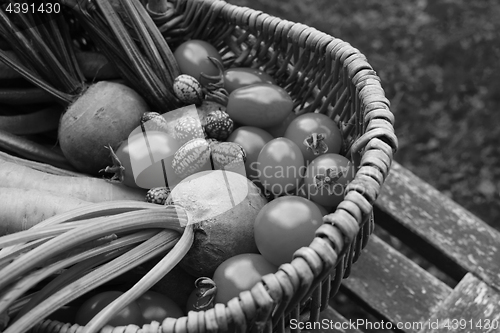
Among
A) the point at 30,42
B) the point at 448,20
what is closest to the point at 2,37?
the point at 30,42

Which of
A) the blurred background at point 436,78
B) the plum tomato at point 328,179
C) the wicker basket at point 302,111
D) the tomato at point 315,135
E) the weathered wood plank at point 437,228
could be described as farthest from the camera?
the blurred background at point 436,78

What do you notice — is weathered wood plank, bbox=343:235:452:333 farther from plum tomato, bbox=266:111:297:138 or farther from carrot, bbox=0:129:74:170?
carrot, bbox=0:129:74:170

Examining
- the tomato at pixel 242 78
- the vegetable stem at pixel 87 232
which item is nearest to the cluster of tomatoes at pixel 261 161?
the tomato at pixel 242 78

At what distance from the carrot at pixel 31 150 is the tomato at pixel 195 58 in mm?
410

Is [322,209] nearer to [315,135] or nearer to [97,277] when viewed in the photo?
[315,135]

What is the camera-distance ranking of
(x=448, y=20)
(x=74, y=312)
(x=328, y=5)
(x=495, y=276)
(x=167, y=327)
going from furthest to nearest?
(x=328, y=5) → (x=448, y=20) → (x=495, y=276) → (x=74, y=312) → (x=167, y=327)

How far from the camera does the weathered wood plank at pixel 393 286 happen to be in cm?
114

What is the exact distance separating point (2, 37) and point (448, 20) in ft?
6.45

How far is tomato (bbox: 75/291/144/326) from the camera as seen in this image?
0.83 m

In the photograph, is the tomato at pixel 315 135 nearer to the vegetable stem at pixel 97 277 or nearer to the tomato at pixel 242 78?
the tomato at pixel 242 78

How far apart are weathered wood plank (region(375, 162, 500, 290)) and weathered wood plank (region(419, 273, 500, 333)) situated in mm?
35

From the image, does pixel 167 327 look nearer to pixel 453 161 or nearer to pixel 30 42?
pixel 30 42

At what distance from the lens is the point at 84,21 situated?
4.05 feet

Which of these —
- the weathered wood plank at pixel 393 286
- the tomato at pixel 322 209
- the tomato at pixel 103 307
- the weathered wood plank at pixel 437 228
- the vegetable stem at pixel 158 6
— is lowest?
the weathered wood plank at pixel 393 286
